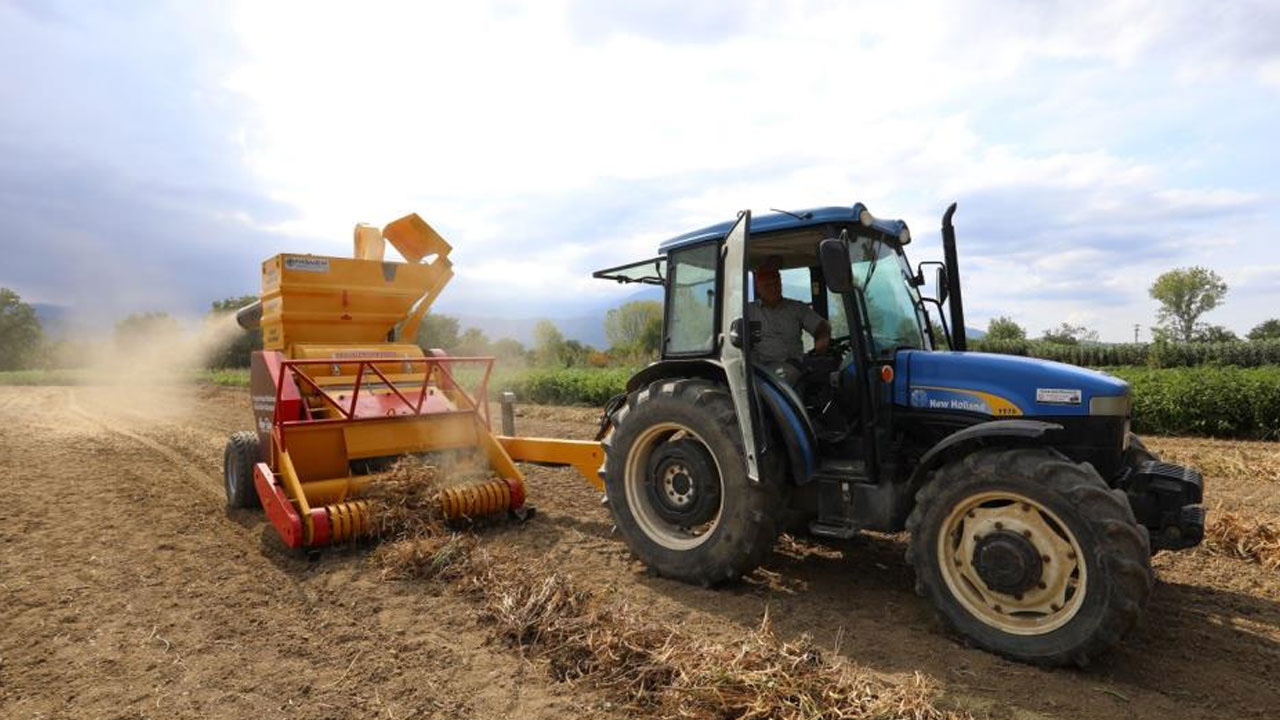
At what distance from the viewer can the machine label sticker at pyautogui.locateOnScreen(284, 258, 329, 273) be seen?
693cm

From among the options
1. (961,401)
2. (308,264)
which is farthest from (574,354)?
(961,401)

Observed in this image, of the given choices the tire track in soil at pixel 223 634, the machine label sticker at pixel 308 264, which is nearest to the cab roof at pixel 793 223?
the tire track in soil at pixel 223 634

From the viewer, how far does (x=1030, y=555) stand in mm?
3430

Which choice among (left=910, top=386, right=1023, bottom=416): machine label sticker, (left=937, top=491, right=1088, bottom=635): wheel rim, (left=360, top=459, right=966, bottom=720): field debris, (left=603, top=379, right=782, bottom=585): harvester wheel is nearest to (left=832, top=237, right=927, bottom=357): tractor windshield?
(left=910, top=386, right=1023, bottom=416): machine label sticker

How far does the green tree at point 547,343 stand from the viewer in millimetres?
33812

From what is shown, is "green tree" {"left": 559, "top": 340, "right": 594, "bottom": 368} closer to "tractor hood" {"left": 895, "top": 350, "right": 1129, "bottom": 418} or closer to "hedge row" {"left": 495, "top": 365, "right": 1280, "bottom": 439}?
"hedge row" {"left": 495, "top": 365, "right": 1280, "bottom": 439}

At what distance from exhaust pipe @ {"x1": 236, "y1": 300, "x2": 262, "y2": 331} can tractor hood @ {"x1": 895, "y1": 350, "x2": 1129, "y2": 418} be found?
6.79 metres

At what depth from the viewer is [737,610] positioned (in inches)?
167

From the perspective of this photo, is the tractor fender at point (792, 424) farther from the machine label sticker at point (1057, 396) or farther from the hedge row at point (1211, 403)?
the hedge row at point (1211, 403)

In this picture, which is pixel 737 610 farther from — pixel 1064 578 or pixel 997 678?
pixel 1064 578

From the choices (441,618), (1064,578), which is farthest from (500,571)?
(1064,578)

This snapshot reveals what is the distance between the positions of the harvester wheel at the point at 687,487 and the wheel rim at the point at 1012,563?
107 centimetres

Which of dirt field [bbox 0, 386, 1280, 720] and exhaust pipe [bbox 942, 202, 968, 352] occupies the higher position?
exhaust pipe [bbox 942, 202, 968, 352]

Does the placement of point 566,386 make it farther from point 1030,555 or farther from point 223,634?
point 1030,555
